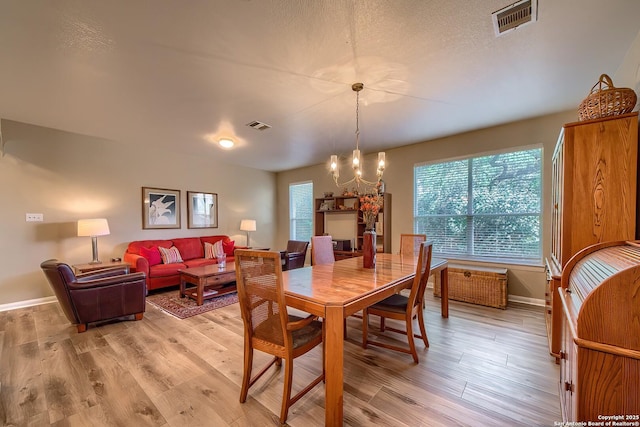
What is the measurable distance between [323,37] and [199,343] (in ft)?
9.84

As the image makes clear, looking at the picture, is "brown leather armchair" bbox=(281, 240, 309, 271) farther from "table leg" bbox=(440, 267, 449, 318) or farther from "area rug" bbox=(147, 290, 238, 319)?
"table leg" bbox=(440, 267, 449, 318)

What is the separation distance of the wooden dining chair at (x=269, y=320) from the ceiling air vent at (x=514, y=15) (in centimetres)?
214

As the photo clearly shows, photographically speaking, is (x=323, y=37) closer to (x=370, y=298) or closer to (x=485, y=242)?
(x=370, y=298)

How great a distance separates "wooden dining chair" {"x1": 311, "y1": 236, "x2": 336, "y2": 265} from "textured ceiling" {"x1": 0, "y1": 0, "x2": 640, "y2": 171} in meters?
1.64

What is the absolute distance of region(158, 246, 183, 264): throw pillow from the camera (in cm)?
455

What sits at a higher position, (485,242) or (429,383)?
(485,242)

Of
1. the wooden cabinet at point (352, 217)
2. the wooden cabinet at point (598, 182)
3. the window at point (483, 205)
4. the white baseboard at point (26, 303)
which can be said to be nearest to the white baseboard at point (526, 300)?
the window at point (483, 205)

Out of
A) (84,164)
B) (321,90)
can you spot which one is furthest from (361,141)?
(84,164)

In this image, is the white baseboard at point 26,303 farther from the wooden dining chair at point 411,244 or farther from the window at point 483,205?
the window at point 483,205

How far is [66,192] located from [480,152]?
258 inches

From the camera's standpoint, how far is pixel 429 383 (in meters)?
1.90

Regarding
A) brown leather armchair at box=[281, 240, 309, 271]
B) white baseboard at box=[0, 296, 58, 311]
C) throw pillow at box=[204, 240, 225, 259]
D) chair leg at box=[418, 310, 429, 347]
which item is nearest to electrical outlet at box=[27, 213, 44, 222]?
white baseboard at box=[0, 296, 58, 311]

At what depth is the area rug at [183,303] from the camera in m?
3.41

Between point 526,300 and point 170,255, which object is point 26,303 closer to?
point 170,255
